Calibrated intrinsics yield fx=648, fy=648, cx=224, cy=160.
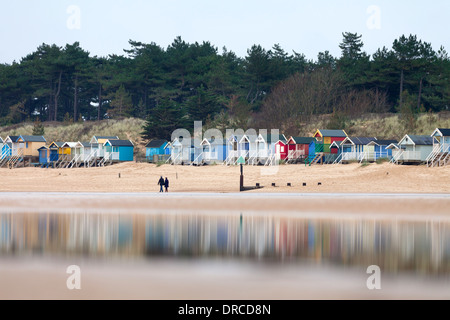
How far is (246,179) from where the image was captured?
57.0 metres

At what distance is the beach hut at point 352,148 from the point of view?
6406 centimetres

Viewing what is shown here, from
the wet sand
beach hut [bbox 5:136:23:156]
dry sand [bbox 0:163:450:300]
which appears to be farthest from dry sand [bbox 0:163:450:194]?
the wet sand

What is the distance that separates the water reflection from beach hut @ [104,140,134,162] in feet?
149

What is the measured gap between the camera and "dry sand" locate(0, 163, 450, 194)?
49.4 metres

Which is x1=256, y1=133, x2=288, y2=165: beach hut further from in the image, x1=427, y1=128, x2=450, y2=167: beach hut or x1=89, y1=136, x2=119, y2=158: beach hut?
x1=89, y1=136, x2=119, y2=158: beach hut

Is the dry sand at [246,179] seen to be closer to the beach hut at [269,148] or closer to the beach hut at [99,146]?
the beach hut at [269,148]

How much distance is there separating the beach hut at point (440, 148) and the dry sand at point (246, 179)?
3.62 metres

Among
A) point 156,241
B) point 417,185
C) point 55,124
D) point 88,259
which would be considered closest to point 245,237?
point 156,241

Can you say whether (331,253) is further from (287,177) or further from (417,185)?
(287,177)

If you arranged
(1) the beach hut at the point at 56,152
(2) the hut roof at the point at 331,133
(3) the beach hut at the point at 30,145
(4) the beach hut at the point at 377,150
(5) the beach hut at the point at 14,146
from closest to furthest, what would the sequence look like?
(4) the beach hut at the point at 377,150 → (2) the hut roof at the point at 331,133 → (1) the beach hut at the point at 56,152 → (3) the beach hut at the point at 30,145 → (5) the beach hut at the point at 14,146

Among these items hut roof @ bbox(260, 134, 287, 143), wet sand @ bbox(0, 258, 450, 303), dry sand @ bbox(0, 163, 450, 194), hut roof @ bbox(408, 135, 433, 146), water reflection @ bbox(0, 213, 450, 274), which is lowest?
wet sand @ bbox(0, 258, 450, 303)

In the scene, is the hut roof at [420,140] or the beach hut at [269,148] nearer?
the hut roof at [420,140]

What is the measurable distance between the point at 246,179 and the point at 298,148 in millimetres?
12988

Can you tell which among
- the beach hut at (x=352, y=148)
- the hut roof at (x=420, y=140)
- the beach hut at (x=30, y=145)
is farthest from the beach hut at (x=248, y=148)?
the beach hut at (x=30, y=145)
